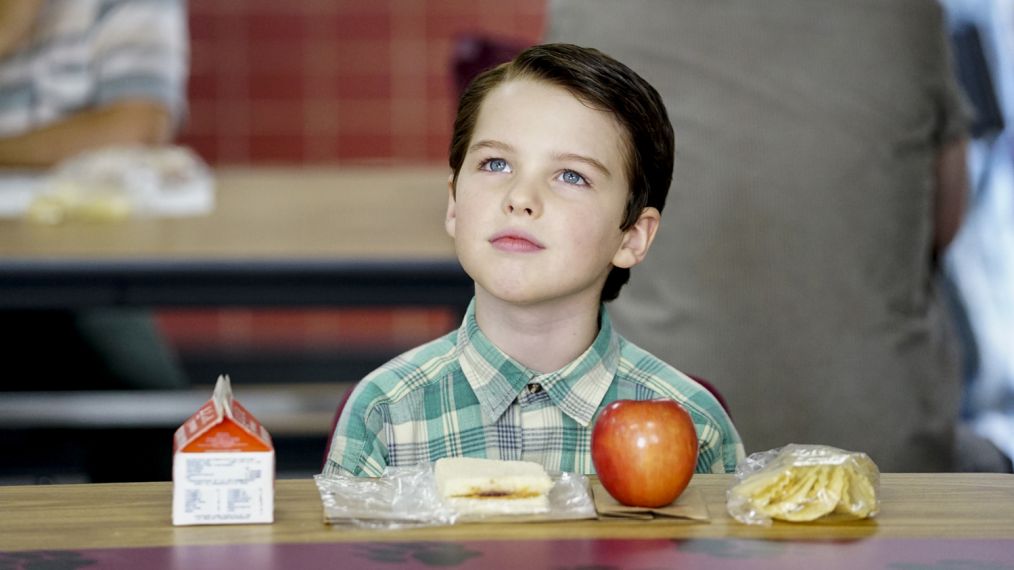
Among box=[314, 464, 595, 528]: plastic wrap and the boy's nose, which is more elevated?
the boy's nose

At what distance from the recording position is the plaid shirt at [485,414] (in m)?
1.24

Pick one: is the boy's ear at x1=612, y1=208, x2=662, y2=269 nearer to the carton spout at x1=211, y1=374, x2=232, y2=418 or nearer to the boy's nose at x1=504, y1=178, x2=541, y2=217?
the boy's nose at x1=504, y1=178, x2=541, y2=217

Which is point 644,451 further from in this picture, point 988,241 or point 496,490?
point 988,241

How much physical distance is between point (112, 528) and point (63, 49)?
269cm

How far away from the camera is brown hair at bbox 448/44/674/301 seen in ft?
4.00

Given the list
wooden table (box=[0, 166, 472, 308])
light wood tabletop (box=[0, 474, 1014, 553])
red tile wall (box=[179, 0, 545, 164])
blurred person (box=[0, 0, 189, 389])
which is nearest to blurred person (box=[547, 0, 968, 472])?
wooden table (box=[0, 166, 472, 308])

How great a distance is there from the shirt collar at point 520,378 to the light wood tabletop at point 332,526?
18 cm

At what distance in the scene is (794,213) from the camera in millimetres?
1935

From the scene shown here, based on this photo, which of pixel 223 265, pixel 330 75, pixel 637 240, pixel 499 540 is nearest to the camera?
pixel 499 540

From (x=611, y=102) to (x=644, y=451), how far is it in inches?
13.1

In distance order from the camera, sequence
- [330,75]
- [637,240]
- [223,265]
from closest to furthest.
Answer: [637,240] → [223,265] → [330,75]

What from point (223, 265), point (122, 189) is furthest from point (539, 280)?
point (122, 189)

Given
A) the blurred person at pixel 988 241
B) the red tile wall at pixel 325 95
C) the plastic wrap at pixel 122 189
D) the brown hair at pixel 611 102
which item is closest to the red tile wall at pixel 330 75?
the red tile wall at pixel 325 95

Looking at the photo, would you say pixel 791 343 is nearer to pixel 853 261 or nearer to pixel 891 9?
pixel 853 261
